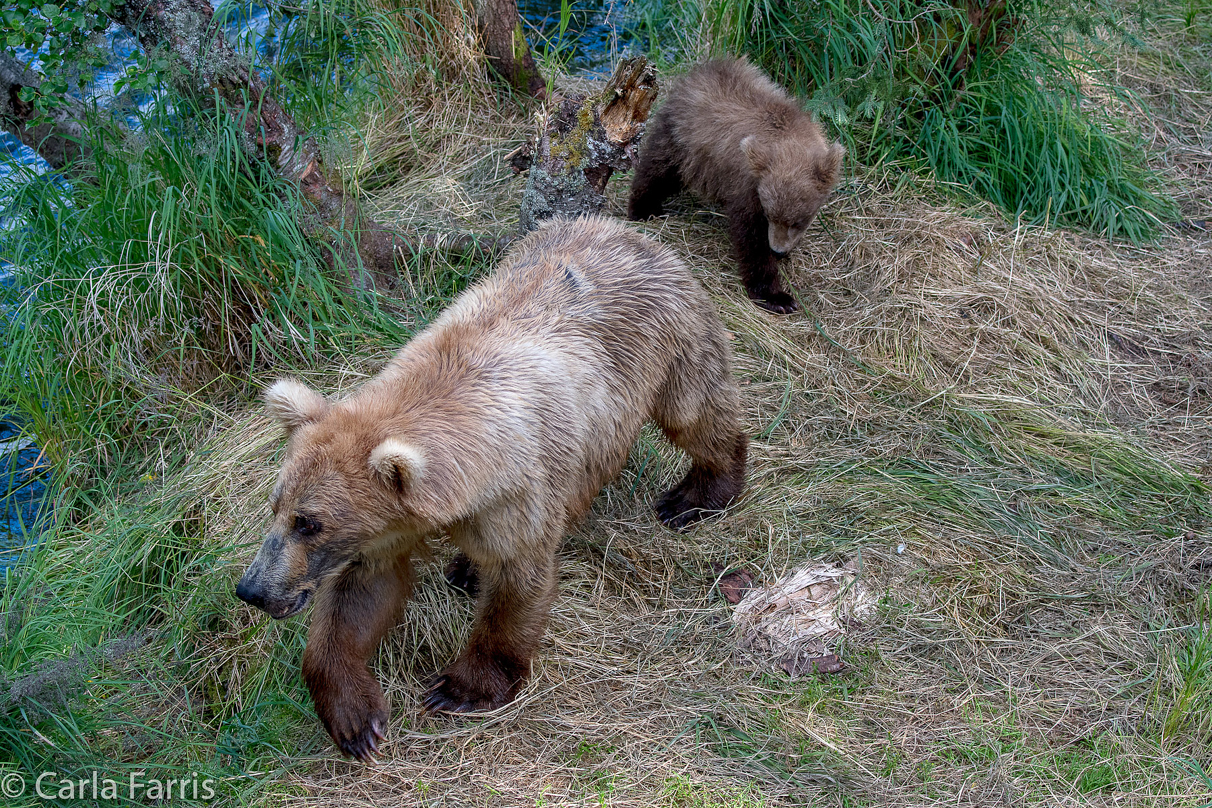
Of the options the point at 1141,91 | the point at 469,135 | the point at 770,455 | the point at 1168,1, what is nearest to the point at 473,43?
the point at 469,135

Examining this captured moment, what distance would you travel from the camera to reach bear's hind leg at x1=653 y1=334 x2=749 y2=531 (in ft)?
13.3

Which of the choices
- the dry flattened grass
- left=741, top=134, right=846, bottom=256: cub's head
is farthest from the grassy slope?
left=741, top=134, right=846, bottom=256: cub's head

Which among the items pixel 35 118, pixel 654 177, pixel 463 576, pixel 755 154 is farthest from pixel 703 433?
pixel 35 118

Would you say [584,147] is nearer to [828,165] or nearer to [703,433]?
[828,165]

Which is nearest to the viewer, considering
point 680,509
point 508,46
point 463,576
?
point 463,576

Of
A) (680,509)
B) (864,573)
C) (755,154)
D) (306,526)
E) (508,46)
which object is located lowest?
(864,573)

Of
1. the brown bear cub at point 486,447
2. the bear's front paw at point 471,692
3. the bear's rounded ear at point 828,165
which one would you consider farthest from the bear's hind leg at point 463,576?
the bear's rounded ear at point 828,165

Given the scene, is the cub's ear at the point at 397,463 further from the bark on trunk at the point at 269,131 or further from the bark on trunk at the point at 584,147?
the bark on trunk at the point at 584,147

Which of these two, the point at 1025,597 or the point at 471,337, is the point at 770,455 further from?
the point at 471,337

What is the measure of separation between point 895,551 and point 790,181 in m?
2.28

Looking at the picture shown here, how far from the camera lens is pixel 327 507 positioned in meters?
2.94

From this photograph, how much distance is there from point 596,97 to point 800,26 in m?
1.87

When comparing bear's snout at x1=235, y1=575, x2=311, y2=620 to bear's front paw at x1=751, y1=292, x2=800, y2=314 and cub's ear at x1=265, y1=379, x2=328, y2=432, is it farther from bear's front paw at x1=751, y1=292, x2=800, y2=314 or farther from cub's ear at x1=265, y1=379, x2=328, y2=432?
bear's front paw at x1=751, y1=292, x2=800, y2=314

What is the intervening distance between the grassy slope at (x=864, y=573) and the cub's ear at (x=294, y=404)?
1.02m
